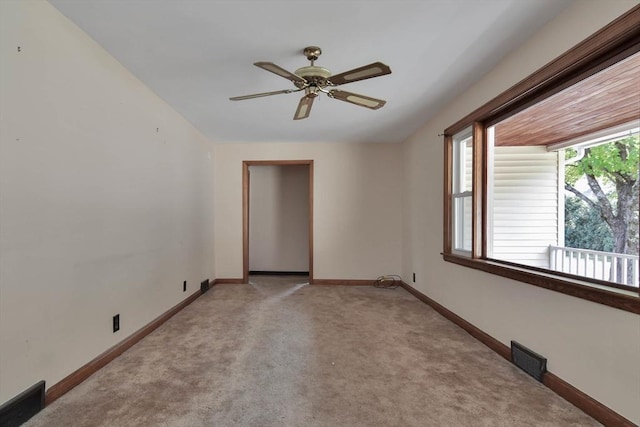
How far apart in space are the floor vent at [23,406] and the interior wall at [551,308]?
121 inches

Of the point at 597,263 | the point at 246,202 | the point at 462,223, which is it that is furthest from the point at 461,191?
the point at 246,202

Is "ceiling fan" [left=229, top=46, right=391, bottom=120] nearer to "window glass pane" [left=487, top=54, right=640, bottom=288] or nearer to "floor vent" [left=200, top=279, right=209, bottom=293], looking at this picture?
"window glass pane" [left=487, top=54, right=640, bottom=288]

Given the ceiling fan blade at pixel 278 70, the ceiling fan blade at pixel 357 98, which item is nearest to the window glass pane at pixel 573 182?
the ceiling fan blade at pixel 357 98

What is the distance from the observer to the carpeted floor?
5.17ft

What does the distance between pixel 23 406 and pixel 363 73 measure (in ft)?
8.71

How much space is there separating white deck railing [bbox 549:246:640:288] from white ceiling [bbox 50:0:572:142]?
2.41 meters

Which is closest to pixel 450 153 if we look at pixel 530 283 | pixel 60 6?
pixel 530 283

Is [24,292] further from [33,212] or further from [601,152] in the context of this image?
[601,152]

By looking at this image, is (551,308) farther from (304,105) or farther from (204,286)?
(204,286)

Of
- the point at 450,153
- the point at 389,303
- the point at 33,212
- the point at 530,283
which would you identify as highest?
the point at 450,153

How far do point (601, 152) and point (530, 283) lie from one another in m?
2.40

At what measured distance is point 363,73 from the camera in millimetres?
1801

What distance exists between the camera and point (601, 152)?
3.20 metres

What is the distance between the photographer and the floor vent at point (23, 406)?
141 centimetres
